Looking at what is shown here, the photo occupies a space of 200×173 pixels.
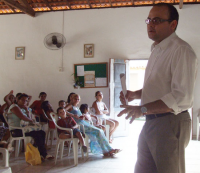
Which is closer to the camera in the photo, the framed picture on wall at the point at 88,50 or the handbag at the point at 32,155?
the handbag at the point at 32,155

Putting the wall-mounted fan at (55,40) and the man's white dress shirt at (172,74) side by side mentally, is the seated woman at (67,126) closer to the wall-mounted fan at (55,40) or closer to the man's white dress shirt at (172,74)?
the man's white dress shirt at (172,74)

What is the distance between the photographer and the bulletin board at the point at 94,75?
20.6 feet

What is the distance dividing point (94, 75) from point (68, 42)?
119 centimetres

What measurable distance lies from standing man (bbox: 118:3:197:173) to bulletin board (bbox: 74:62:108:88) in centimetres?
494

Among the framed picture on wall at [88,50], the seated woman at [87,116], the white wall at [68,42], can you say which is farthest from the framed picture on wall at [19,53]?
the seated woman at [87,116]

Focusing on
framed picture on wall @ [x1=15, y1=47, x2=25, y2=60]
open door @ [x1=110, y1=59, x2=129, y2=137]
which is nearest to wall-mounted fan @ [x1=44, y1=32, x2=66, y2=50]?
framed picture on wall @ [x1=15, y1=47, x2=25, y2=60]

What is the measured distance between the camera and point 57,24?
657cm

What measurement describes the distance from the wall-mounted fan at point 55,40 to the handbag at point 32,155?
3.49 metres

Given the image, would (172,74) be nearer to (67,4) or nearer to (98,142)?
(98,142)

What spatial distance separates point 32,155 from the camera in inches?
139

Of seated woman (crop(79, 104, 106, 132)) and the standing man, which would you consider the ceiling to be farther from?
the standing man

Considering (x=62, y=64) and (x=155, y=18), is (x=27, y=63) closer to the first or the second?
(x=62, y=64)

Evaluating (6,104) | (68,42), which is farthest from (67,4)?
(6,104)

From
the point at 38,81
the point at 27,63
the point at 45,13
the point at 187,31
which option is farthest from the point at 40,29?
the point at 187,31
